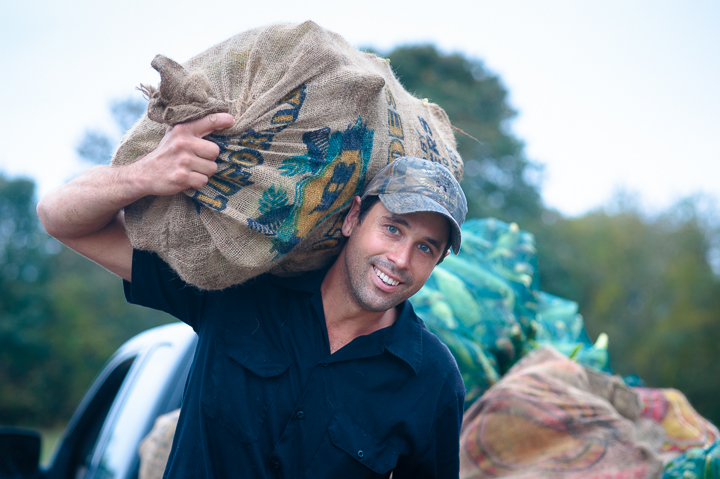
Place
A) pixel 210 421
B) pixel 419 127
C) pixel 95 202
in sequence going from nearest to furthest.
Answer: pixel 95 202 → pixel 210 421 → pixel 419 127

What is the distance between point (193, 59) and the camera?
1.71 m

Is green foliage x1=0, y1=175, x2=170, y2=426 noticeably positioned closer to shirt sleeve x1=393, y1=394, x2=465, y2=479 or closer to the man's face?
shirt sleeve x1=393, y1=394, x2=465, y2=479

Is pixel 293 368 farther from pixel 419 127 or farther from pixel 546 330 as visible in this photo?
pixel 546 330

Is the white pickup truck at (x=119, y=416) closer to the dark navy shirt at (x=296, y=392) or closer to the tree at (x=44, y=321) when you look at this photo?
the dark navy shirt at (x=296, y=392)

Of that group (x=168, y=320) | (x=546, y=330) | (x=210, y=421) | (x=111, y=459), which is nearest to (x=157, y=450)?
(x=111, y=459)

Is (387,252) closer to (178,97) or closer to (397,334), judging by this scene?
(397,334)

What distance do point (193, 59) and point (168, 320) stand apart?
19752mm

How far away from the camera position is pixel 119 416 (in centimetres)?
294

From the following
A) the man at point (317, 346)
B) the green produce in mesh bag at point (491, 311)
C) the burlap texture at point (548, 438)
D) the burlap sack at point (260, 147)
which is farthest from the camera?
the green produce in mesh bag at point (491, 311)

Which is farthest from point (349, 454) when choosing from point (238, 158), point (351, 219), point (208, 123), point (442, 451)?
point (208, 123)

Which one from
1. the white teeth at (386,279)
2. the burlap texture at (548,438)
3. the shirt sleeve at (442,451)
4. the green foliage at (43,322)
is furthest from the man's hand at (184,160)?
the green foliage at (43,322)

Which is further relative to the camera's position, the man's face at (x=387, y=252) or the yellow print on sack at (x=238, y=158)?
the man's face at (x=387, y=252)

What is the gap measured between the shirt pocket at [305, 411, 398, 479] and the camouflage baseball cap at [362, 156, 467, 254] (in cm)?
70

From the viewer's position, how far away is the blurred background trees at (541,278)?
51.4ft
